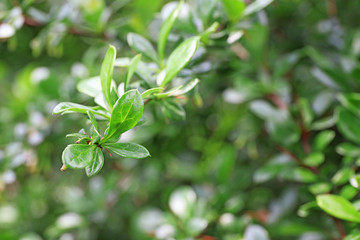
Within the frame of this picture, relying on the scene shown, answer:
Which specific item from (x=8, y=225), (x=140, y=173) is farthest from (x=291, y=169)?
(x=8, y=225)

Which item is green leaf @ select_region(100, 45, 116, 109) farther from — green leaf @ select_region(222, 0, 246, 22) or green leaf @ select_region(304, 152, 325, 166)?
green leaf @ select_region(304, 152, 325, 166)

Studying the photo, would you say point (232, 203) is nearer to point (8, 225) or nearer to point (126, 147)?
point (126, 147)

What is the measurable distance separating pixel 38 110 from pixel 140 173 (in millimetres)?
Answer: 312

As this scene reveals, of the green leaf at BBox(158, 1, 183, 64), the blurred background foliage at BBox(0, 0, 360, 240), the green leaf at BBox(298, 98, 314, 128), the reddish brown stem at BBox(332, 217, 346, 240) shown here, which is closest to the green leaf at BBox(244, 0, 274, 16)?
the blurred background foliage at BBox(0, 0, 360, 240)

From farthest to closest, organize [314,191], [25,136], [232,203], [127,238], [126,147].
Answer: [127,238]
[25,136]
[232,203]
[314,191]
[126,147]

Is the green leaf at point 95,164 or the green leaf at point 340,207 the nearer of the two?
the green leaf at point 95,164

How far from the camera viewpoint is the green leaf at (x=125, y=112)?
0.39 m

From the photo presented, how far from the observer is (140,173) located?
1.00 metres

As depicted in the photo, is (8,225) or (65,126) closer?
(65,126)

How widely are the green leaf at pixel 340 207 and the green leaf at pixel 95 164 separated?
0.31 m

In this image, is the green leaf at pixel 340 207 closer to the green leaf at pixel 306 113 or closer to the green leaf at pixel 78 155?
the green leaf at pixel 306 113

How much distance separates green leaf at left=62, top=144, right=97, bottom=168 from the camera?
1.23ft

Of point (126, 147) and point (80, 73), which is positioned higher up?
point (126, 147)

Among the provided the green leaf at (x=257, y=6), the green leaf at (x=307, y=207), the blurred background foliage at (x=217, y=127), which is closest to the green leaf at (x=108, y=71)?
the blurred background foliage at (x=217, y=127)
